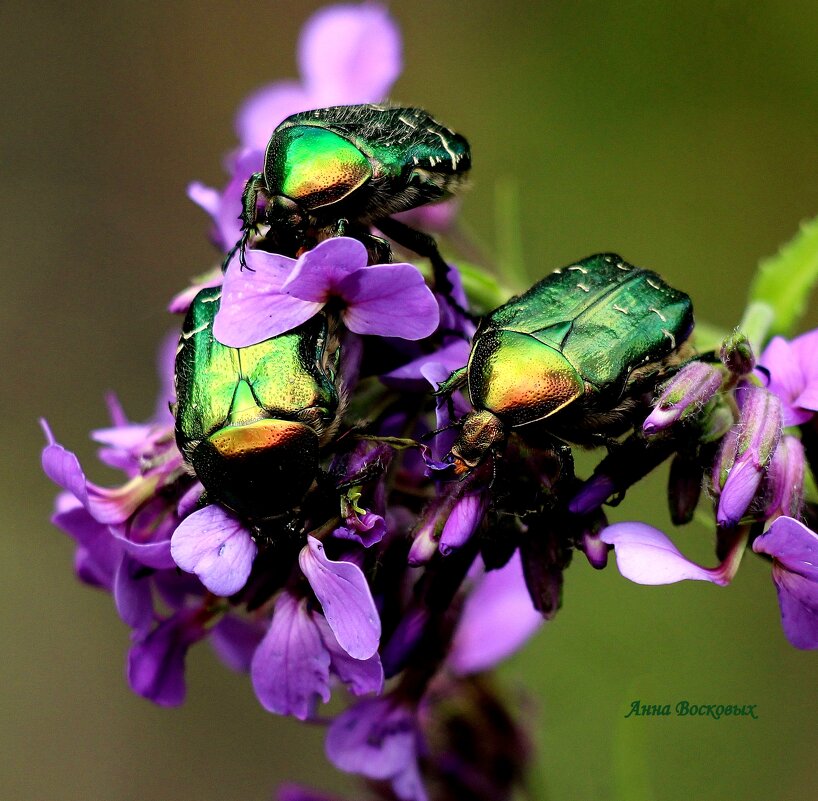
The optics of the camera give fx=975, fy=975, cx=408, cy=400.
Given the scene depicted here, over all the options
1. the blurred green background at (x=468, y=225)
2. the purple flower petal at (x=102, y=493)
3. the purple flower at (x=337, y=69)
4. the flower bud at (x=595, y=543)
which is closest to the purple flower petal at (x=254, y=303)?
the purple flower petal at (x=102, y=493)

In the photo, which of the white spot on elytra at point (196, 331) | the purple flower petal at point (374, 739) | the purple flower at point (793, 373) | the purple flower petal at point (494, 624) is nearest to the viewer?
the purple flower at point (793, 373)

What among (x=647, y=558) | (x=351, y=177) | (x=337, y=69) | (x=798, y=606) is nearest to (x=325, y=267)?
(x=351, y=177)

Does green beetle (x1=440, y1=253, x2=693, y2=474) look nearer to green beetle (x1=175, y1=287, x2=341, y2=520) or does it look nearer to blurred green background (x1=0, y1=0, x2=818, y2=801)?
green beetle (x1=175, y1=287, x2=341, y2=520)

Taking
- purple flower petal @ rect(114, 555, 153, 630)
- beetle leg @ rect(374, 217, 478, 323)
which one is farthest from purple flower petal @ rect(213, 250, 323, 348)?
purple flower petal @ rect(114, 555, 153, 630)

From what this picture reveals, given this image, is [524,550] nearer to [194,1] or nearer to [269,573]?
[269,573]

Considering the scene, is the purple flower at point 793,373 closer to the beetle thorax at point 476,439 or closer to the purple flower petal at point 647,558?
the purple flower petal at point 647,558
